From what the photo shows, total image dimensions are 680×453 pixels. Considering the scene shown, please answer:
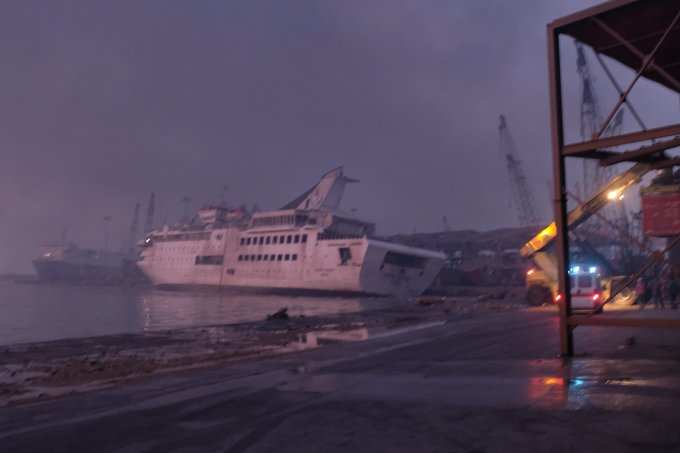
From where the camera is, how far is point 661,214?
1845 cm

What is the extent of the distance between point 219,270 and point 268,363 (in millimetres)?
72750

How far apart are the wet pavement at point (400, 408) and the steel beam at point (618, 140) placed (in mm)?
3158

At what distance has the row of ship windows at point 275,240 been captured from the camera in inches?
2778

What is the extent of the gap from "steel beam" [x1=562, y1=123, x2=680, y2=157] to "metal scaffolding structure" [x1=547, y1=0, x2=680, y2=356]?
13 millimetres

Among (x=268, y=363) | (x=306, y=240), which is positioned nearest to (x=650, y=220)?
(x=268, y=363)

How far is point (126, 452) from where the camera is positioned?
5.07 m

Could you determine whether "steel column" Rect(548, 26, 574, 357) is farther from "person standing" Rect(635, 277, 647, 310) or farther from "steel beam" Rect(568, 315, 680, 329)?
"person standing" Rect(635, 277, 647, 310)

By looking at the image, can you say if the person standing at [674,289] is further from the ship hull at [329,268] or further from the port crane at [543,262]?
the ship hull at [329,268]

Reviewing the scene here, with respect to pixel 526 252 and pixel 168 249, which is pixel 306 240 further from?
pixel 526 252

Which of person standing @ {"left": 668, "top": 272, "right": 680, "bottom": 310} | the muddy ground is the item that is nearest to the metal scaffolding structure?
the muddy ground

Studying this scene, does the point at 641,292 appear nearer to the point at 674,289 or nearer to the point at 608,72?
the point at 674,289

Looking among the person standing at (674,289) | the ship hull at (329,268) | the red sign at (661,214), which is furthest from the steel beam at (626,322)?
the ship hull at (329,268)

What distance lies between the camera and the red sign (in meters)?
18.0

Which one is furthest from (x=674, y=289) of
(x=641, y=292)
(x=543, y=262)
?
(x=543, y=262)
